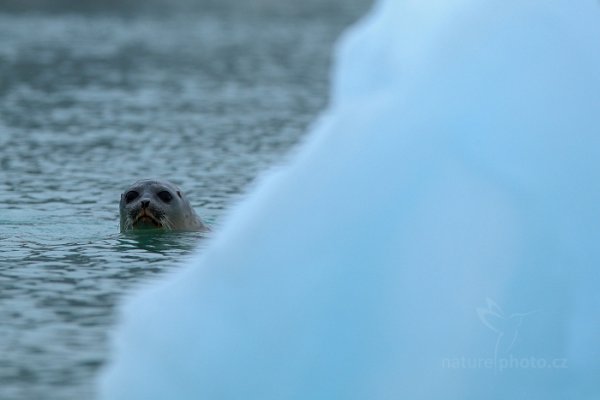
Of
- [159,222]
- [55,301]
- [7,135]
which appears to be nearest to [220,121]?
[7,135]

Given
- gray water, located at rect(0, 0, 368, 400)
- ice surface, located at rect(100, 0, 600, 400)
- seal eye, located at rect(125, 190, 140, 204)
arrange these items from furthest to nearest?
seal eye, located at rect(125, 190, 140, 204) < gray water, located at rect(0, 0, 368, 400) < ice surface, located at rect(100, 0, 600, 400)

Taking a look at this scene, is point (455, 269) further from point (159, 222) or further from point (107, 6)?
point (107, 6)

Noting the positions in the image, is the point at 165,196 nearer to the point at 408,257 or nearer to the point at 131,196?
the point at 131,196

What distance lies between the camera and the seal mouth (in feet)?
44.3

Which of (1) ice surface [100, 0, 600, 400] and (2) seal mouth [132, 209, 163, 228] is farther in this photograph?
(2) seal mouth [132, 209, 163, 228]

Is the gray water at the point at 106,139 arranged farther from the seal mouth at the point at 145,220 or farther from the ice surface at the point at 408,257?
the ice surface at the point at 408,257

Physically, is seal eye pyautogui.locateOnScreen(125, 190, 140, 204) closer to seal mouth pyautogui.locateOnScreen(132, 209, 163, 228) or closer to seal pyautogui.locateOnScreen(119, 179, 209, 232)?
seal pyautogui.locateOnScreen(119, 179, 209, 232)

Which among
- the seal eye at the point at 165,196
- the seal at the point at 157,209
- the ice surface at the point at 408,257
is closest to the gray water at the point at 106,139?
the seal at the point at 157,209

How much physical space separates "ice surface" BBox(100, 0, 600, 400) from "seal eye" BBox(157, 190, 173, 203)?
20.3 feet

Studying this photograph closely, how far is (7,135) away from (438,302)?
47.5 ft

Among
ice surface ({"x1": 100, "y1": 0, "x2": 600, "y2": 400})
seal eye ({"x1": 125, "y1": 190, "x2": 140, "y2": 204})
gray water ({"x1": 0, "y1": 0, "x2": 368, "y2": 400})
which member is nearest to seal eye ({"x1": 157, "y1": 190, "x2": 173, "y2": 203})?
seal eye ({"x1": 125, "y1": 190, "x2": 140, "y2": 204})

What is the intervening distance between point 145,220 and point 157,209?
159 mm

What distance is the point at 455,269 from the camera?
7.38 meters

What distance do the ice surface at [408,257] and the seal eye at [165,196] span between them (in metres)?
6.19
